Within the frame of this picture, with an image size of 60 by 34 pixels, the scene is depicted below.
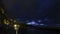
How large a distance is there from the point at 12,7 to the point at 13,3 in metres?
0.04

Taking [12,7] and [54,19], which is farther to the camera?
[12,7]

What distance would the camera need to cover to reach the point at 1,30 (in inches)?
51.2

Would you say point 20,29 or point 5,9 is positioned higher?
point 5,9

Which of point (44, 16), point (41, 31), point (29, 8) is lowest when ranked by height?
point (41, 31)

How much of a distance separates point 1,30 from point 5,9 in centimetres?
22

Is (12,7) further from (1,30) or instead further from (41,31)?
(41,31)

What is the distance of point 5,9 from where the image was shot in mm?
1305

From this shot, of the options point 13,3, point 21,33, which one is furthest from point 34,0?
point 21,33

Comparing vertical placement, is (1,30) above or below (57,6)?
below

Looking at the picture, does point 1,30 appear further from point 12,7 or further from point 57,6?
point 57,6

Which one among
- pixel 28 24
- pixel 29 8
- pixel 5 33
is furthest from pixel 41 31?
pixel 5 33

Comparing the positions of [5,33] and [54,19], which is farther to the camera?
[5,33]

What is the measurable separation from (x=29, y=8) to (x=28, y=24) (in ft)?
0.56

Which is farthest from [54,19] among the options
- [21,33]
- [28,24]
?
[21,33]
